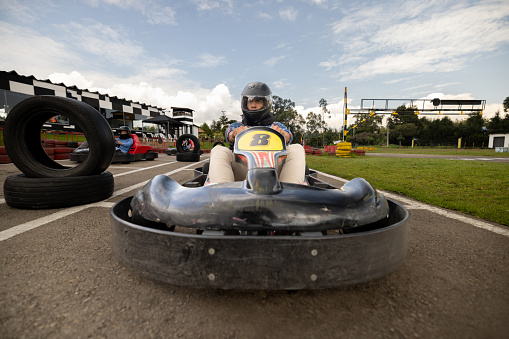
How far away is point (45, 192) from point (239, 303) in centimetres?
235

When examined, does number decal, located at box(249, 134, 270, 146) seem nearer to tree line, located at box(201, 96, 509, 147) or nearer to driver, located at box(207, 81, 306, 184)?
driver, located at box(207, 81, 306, 184)

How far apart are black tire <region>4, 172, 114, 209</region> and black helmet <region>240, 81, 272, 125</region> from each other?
184 centimetres

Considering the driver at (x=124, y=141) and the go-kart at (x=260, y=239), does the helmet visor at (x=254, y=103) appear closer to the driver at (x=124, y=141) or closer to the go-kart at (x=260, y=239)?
the go-kart at (x=260, y=239)

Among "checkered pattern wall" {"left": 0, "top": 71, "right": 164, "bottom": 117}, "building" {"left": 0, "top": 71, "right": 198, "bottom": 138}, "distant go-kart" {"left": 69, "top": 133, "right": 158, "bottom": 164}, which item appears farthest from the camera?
"building" {"left": 0, "top": 71, "right": 198, "bottom": 138}

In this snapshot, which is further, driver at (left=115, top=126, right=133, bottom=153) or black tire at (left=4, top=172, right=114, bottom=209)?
driver at (left=115, top=126, right=133, bottom=153)

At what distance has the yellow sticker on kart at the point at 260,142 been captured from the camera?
1819mm

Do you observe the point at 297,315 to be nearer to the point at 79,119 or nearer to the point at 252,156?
the point at 252,156

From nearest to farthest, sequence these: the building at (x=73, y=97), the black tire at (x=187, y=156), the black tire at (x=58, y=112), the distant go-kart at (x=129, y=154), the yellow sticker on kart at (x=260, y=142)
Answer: the yellow sticker on kart at (x=260, y=142)
the black tire at (x=58, y=112)
the distant go-kart at (x=129, y=154)
the black tire at (x=187, y=156)
the building at (x=73, y=97)

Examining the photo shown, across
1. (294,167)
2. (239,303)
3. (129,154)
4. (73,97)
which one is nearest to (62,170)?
(294,167)

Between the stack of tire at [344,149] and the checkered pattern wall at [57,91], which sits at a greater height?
the checkered pattern wall at [57,91]

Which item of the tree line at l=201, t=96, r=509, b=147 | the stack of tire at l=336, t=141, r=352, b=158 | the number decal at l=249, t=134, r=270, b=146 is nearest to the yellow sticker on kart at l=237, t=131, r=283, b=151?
the number decal at l=249, t=134, r=270, b=146

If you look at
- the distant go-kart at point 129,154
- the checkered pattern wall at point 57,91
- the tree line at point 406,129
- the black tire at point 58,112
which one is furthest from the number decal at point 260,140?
the tree line at point 406,129

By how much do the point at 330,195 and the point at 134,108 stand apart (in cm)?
2592

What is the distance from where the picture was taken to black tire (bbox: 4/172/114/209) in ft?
7.55
